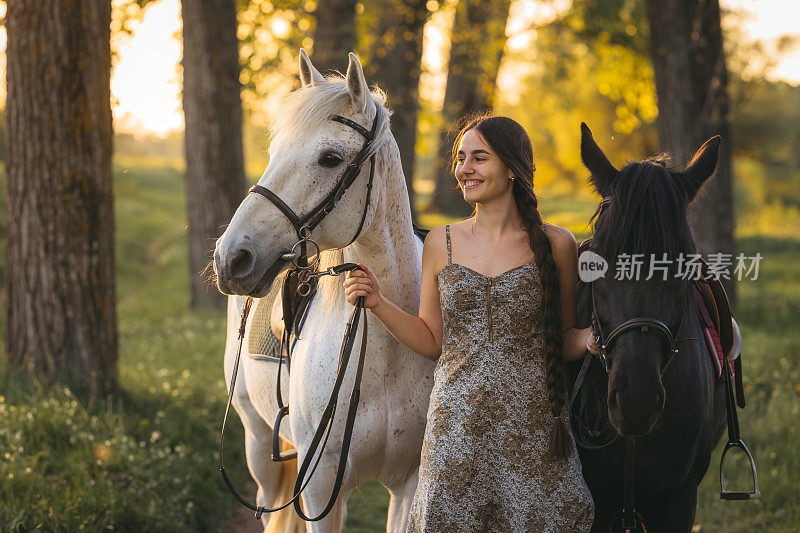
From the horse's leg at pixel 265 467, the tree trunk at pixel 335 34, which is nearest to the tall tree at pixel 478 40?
the tree trunk at pixel 335 34

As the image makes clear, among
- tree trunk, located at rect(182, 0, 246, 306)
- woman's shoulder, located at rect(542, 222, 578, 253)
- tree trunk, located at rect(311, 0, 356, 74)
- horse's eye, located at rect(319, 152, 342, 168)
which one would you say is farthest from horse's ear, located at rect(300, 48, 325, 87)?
tree trunk, located at rect(182, 0, 246, 306)

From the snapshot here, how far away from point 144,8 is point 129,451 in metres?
4.50

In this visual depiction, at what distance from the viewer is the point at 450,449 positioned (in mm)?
2424

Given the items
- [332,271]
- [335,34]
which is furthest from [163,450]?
[335,34]

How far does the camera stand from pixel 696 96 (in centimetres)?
873

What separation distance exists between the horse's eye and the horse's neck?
7.2 inches

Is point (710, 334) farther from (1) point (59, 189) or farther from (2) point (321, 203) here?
(1) point (59, 189)

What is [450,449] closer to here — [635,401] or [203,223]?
[635,401]

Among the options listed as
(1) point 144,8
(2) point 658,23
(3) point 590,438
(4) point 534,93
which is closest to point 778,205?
(4) point 534,93

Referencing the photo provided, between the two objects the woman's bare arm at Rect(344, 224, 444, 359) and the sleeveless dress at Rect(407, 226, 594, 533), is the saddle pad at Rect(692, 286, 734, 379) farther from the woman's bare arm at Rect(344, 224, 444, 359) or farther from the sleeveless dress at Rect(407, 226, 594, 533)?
the woman's bare arm at Rect(344, 224, 444, 359)

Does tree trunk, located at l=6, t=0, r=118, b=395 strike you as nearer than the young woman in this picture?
No

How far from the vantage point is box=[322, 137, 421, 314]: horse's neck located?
9.00ft

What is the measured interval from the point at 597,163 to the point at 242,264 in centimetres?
129

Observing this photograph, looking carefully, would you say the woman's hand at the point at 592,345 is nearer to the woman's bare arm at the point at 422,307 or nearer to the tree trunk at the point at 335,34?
the woman's bare arm at the point at 422,307
